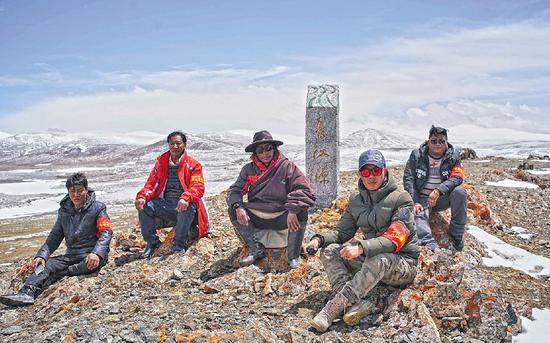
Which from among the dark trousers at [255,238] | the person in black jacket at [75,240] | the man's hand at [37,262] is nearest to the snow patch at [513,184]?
the dark trousers at [255,238]

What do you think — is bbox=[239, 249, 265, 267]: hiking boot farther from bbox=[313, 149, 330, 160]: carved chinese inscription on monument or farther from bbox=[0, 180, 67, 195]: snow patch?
bbox=[0, 180, 67, 195]: snow patch

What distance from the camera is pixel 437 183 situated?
7199 mm

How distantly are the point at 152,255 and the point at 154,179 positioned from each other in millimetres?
1321

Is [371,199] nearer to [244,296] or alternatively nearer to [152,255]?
[244,296]

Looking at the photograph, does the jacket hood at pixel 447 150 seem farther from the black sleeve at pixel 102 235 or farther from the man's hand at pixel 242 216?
the black sleeve at pixel 102 235

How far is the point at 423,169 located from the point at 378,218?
3.06 metres

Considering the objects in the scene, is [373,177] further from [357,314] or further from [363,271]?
[357,314]

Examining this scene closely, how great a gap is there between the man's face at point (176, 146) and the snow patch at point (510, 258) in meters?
6.02

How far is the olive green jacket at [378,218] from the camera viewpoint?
14.0 feet

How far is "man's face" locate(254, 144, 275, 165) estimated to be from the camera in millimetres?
6145

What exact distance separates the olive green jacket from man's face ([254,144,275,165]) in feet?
5.69

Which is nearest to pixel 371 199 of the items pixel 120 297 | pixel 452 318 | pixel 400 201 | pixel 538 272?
pixel 400 201

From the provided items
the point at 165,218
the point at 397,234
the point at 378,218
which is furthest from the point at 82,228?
the point at 397,234

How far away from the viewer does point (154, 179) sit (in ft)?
23.8
